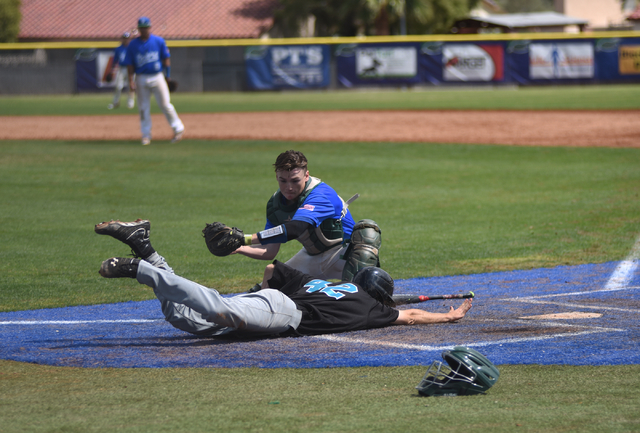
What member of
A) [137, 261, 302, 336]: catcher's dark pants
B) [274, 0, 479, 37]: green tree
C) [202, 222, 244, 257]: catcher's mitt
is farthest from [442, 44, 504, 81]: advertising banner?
[137, 261, 302, 336]: catcher's dark pants

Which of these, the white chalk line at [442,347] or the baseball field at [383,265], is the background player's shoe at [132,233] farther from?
the white chalk line at [442,347]

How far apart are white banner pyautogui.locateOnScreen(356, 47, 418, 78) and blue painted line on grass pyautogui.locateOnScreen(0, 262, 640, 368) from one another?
31.4 m

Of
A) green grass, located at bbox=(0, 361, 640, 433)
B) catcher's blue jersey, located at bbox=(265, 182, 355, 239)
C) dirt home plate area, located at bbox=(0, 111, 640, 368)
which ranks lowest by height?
dirt home plate area, located at bbox=(0, 111, 640, 368)

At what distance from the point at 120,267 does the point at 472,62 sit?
3405 cm

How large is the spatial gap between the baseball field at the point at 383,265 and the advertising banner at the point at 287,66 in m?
15.3

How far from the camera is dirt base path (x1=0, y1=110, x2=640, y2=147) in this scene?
796 inches

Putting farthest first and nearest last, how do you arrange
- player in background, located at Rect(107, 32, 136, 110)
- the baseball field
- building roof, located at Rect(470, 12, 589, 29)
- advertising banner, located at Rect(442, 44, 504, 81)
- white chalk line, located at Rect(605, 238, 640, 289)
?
building roof, located at Rect(470, 12, 589, 29)
advertising banner, located at Rect(442, 44, 504, 81)
player in background, located at Rect(107, 32, 136, 110)
white chalk line, located at Rect(605, 238, 640, 289)
the baseball field

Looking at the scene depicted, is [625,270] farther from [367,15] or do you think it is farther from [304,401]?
[367,15]

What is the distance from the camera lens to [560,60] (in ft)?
121

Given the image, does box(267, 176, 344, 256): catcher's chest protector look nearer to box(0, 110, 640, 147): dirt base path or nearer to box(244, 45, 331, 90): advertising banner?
box(0, 110, 640, 147): dirt base path

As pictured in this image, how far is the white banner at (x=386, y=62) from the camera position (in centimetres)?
3762

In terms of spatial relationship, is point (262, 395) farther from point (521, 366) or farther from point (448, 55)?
point (448, 55)

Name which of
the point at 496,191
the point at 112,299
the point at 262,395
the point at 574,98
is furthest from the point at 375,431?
the point at 574,98

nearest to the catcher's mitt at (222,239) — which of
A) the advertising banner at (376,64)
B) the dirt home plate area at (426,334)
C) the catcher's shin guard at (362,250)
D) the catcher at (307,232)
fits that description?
the catcher at (307,232)
